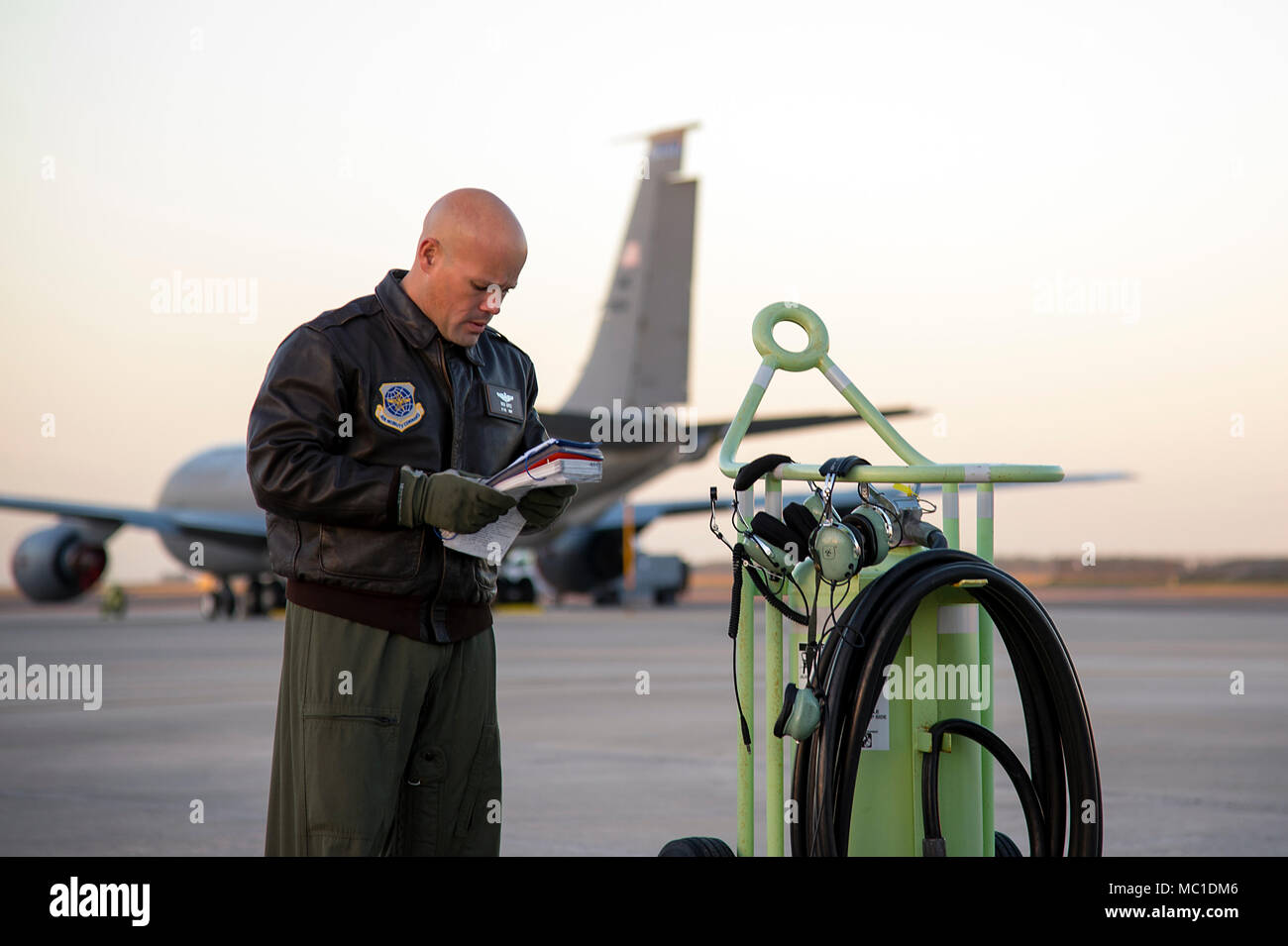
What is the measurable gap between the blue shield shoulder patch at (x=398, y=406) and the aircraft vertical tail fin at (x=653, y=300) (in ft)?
75.0

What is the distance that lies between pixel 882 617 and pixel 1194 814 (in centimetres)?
328

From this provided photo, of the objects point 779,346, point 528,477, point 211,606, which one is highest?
point 779,346

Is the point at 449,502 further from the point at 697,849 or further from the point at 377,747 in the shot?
the point at 697,849

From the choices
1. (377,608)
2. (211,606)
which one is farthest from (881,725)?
(211,606)

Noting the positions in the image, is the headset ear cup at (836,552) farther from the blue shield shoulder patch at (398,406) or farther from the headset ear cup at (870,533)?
the blue shield shoulder patch at (398,406)

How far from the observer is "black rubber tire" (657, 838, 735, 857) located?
302 centimetres

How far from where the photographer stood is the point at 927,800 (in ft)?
9.15

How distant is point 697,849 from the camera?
9.95ft

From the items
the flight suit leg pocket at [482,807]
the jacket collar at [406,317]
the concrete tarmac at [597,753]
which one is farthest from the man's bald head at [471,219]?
the concrete tarmac at [597,753]

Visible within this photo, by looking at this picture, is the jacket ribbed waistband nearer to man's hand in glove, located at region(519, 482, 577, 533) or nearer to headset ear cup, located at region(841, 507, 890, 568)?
man's hand in glove, located at region(519, 482, 577, 533)

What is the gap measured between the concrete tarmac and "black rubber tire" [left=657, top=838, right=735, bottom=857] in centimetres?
146

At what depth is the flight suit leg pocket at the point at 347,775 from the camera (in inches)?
98.9

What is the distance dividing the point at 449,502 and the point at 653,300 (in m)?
23.2
